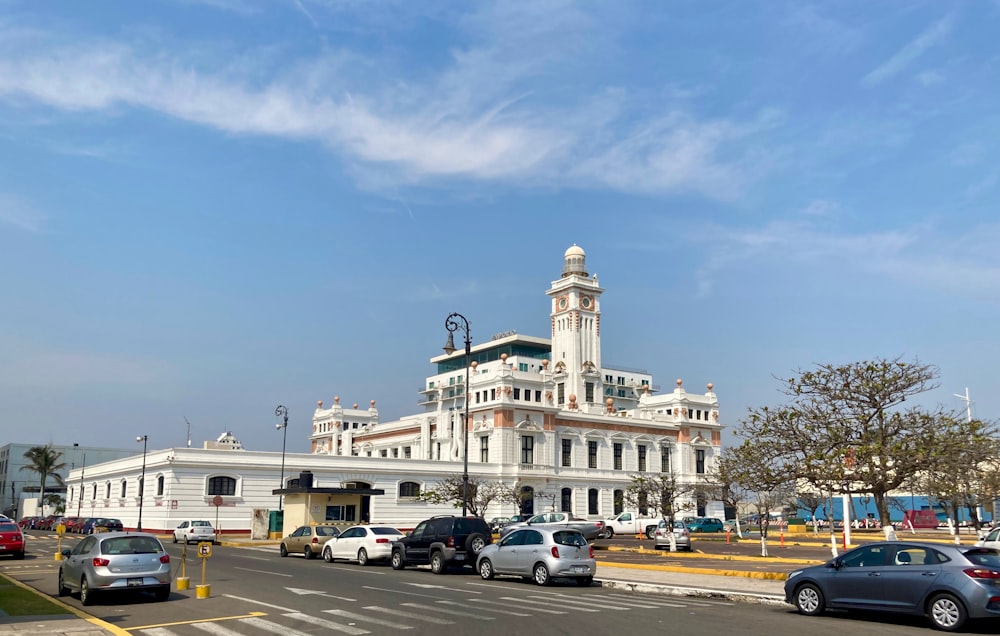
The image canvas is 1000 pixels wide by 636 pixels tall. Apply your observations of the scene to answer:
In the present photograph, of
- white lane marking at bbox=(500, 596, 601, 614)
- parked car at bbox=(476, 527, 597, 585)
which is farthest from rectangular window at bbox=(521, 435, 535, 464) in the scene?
white lane marking at bbox=(500, 596, 601, 614)

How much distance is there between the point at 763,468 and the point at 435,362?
9706 centimetres

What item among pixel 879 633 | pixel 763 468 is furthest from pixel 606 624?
pixel 763 468

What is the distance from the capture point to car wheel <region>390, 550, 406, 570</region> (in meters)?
29.5

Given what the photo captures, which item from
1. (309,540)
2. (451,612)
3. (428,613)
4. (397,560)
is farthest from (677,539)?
(428,613)

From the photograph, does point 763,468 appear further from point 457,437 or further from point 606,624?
point 457,437

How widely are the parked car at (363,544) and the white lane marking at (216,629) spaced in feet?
53.5

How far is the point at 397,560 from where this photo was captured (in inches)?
1170

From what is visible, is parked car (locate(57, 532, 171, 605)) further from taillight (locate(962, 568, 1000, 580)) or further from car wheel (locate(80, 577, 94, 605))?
taillight (locate(962, 568, 1000, 580))

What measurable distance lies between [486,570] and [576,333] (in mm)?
63433

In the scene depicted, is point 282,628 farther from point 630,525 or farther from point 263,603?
point 630,525

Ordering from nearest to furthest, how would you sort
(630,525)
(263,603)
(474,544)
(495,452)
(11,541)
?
(263,603) → (474,544) → (11,541) → (630,525) → (495,452)

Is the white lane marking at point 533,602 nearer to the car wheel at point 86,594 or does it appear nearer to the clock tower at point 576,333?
the car wheel at point 86,594

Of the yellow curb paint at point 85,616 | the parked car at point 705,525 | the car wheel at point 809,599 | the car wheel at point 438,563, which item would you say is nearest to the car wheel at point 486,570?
the car wheel at point 438,563

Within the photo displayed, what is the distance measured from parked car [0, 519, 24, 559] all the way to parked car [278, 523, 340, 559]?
33.4 feet
